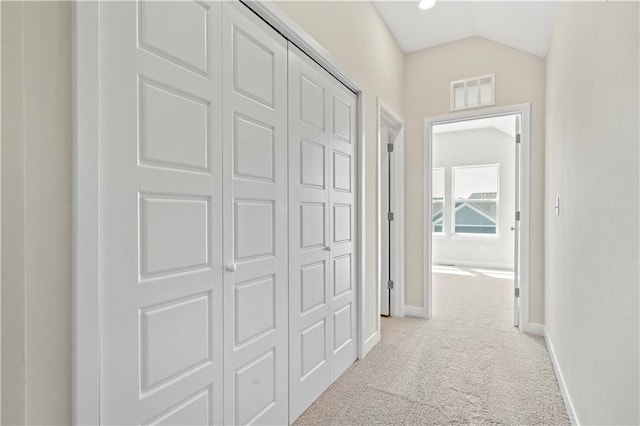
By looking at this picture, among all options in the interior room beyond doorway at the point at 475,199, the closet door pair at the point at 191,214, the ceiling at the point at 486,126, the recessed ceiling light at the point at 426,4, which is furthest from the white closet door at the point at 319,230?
the ceiling at the point at 486,126

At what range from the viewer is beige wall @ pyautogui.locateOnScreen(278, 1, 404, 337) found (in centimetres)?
209

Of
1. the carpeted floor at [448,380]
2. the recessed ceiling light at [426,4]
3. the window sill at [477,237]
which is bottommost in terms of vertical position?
the carpeted floor at [448,380]

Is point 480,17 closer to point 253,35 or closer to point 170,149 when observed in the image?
point 253,35

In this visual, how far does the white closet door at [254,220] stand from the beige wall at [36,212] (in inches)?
22.8

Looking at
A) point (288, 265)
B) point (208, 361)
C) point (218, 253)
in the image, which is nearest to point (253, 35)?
point (218, 253)

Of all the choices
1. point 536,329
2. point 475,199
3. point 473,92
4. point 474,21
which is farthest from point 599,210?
point 475,199

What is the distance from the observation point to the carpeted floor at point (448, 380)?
6.16ft

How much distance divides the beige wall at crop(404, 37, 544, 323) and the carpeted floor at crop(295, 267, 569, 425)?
502 millimetres

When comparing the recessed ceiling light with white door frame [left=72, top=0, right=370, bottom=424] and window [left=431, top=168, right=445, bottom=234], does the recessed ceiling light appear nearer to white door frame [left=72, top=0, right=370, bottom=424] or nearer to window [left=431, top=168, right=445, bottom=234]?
white door frame [left=72, top=0, right=370, bottom=424]

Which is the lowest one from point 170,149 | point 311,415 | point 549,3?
point 311,415

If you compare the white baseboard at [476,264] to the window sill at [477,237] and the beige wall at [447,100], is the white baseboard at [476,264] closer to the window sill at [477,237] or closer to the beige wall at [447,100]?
the window sill at [477,237]

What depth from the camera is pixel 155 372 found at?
1100 mm

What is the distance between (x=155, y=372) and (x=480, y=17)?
3.56 m

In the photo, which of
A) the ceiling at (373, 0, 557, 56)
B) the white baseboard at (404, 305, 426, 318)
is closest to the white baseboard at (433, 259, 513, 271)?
the white baseboard at (404, 305, 426, 318)
